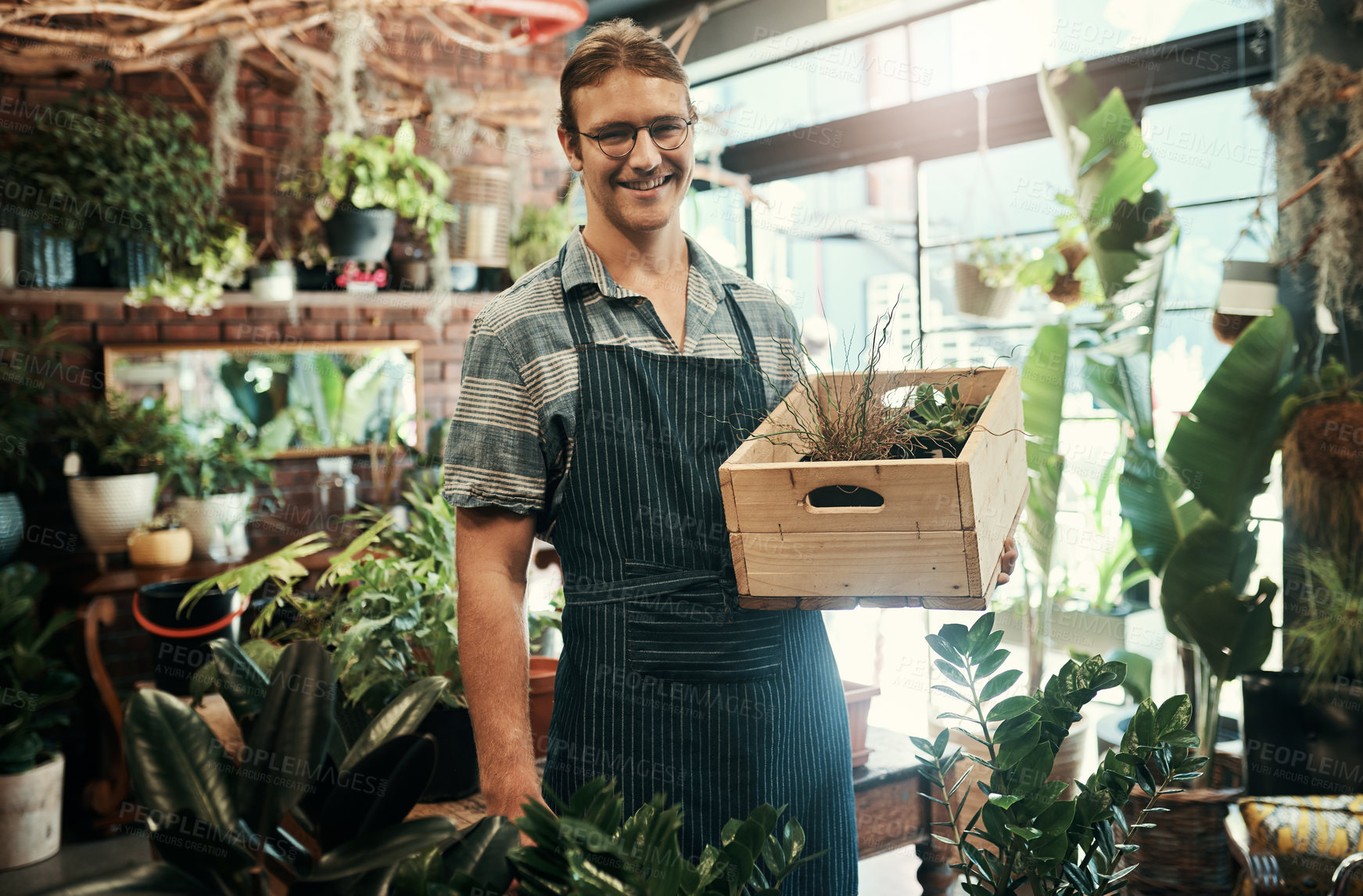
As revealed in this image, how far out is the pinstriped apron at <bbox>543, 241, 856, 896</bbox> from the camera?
1356 mm

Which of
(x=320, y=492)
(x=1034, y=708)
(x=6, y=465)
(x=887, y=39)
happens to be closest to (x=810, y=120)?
(x=887, y=39)

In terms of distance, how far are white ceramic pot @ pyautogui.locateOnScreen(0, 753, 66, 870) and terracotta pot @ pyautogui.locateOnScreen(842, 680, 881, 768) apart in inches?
113

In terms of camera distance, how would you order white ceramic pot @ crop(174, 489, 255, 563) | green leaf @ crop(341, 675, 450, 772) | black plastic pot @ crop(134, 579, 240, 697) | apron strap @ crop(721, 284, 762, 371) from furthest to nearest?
white ceramic pot @ crop(174, 489, 255, 563) → black plastic pot @ crop(134, 579, 240, 697) → apron strap @ crop(721, 284, 762, 371) → green leaf @ crop(341, 675, 450, 772)

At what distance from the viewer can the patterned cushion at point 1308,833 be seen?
2.11m

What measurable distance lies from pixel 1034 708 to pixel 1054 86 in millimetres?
2797

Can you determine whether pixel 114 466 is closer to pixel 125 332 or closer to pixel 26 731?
pixel 125 332

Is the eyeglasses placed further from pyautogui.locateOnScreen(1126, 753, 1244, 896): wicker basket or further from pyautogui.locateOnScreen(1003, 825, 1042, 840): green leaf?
pyautogui.locateOnScreen(1126, 753, 1244, 896): wicker basket

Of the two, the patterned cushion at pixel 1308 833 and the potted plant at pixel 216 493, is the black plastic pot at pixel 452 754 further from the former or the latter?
Answer: the potted plant at pixel 216 493

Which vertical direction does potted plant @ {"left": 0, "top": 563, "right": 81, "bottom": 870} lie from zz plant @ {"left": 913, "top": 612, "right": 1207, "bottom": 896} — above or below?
below

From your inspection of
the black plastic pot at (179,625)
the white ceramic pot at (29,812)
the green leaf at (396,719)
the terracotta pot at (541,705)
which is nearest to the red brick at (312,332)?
the black plastic pot at (179,625)

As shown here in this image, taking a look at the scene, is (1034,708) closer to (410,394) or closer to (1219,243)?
(1219,243)

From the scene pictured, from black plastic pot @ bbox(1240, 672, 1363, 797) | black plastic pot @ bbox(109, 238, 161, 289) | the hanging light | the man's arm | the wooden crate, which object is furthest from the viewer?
black plastic pot @ bbox(109, 238, 161, 289)

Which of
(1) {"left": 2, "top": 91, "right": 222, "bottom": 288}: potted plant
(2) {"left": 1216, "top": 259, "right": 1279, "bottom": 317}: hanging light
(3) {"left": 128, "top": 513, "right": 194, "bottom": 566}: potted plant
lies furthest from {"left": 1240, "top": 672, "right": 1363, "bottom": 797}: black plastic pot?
(1) {"left": 2, "top": 91, "right": 222, "bottom": 288}: potted plant

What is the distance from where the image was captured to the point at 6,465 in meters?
3.71
